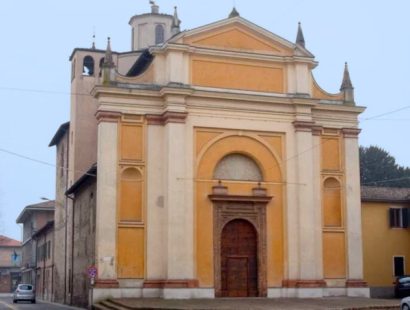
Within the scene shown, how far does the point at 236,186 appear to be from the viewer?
3316 cm

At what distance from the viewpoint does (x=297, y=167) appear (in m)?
33.7

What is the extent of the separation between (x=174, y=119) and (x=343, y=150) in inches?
348

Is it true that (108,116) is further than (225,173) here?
No

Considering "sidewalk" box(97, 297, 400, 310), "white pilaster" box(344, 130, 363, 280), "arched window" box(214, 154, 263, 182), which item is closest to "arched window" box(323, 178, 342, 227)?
"white pilaster" box(344, 130, 363, 280)

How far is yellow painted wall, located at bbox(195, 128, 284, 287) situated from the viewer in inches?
1255

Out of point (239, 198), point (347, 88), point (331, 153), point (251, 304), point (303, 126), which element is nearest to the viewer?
point (251, 304)

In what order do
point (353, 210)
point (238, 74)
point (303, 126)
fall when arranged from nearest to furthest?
point (238, 74)
point (303, 126)
point (353, 210)

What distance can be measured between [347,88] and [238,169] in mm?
7210

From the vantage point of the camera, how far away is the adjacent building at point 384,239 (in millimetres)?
39844

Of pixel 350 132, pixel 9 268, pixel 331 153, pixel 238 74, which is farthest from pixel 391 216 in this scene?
pixel 9 268

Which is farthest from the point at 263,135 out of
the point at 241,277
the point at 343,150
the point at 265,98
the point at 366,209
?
the point at 366,209

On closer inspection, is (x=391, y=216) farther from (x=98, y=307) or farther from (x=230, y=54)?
(x=98, y=307)

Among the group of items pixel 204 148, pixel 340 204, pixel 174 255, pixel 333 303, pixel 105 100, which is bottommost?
pixel 333 303

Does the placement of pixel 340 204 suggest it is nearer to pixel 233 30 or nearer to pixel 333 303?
pixel 333 303
